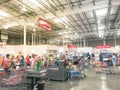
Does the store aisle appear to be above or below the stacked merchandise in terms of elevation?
below

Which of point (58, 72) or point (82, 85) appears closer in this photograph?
point (82, 85)

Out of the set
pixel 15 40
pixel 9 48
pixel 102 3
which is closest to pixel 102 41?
pixel 15 40

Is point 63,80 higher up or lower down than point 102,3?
lower down

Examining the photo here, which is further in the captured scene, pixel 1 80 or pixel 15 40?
pixel 15 40

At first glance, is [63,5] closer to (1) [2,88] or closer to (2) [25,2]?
(2) [25,2]

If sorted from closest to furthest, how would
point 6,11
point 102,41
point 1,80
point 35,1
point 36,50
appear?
point 1,80, point 35,1, point 6,11, point 36,50, point 102,41

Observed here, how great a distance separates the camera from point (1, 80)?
4.88 m

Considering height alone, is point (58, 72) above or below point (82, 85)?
above

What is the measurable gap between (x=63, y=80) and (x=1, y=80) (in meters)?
4.41

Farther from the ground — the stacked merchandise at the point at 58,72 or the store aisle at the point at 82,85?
the stacked merchandise at the point at 58,72

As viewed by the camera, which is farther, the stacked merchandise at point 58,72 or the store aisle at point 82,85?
the stacked merchandise at point 58,72

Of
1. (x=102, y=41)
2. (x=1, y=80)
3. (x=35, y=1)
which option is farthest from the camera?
(x=102, y=41)

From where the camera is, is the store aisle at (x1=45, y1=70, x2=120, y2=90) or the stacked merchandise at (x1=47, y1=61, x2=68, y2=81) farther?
the stacked merchandise at (x1=47, y1=61, x2=68, y2=81)

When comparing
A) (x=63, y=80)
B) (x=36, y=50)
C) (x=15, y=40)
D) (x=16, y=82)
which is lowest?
(x=63, y=80)
